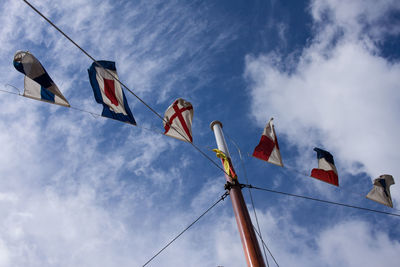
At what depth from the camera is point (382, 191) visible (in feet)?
43.9

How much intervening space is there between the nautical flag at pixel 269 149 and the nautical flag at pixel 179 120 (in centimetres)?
308

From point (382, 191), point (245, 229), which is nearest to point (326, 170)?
point (382, 191)

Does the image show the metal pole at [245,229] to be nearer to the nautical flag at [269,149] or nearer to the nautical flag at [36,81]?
the nautical flag at [269,149]

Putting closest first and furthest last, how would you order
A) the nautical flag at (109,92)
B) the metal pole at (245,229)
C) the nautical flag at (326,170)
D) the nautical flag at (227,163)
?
the metal pole at (245,229) → the nautical flag at (109,92) → the nautical flag at (227,163) → the nautical flag at (326,170)

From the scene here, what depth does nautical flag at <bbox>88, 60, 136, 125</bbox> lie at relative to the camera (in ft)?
30.3

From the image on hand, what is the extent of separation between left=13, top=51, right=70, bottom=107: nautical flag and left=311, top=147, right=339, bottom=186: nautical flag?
35.0ft

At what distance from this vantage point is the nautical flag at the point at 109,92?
925cm

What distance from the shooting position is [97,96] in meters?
9.25

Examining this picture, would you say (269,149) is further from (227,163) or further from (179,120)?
(179,120)

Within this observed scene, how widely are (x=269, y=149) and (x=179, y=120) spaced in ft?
Answer: 13.5

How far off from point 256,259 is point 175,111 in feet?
20.9


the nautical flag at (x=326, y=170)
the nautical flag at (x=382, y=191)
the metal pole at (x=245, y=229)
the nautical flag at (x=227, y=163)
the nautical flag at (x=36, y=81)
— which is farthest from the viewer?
the nautical flag at (x=382, y=191)

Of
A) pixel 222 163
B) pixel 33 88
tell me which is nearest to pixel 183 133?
→ pixel 222 163

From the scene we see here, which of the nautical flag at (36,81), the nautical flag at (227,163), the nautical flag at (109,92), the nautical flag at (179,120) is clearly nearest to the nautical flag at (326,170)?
the nautical flag at (227,163)
